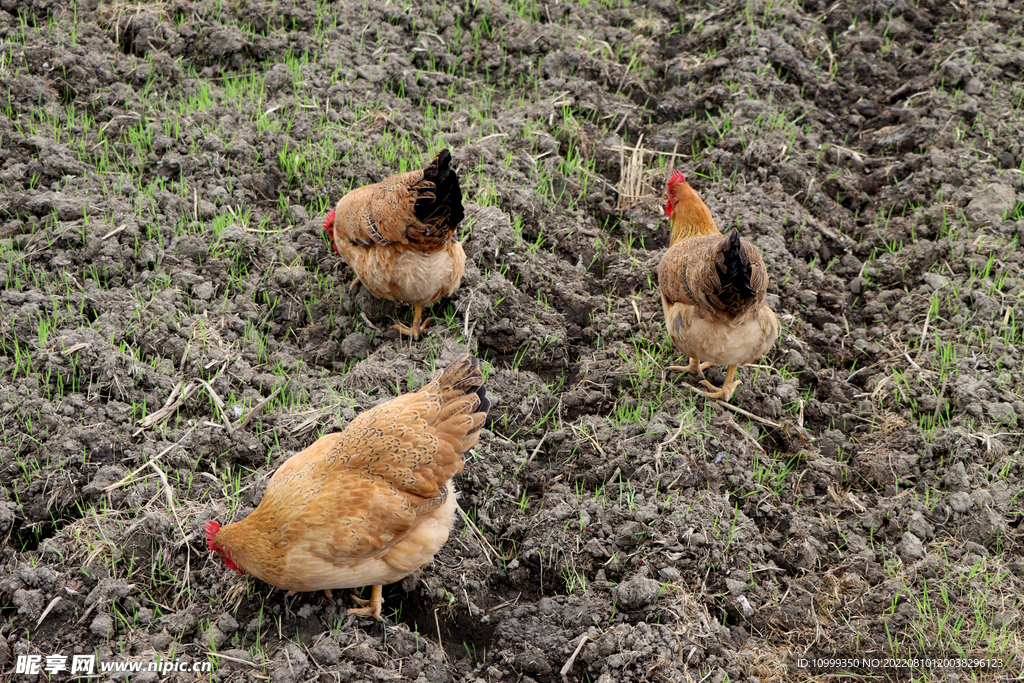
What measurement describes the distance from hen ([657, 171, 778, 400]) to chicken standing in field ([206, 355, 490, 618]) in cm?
152

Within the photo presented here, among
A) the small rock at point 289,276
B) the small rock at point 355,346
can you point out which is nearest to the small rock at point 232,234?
the small rock at point 289,276

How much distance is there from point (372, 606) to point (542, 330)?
220 cm

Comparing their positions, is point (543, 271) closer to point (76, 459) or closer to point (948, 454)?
point (948, 454)

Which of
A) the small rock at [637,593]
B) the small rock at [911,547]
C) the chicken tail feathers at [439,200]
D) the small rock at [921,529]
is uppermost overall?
the chicken tail feathers at [439,200]

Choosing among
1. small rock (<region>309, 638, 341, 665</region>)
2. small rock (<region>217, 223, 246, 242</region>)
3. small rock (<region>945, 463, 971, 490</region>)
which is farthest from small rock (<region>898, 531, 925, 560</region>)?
small rock (<region>217, 223, 246, 242</region>)

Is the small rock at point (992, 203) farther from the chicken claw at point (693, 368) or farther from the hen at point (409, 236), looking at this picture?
the hen at point (409, 236)

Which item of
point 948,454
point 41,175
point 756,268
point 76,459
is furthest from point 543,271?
point 41,175

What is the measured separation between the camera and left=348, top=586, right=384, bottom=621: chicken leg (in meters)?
3.53

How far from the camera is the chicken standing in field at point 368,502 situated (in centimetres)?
Result: 330

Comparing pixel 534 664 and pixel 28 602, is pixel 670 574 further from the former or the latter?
pixel 28 602

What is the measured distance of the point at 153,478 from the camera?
390 cm

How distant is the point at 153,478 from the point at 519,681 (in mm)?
2219

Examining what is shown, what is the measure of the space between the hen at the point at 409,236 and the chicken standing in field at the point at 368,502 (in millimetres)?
1013

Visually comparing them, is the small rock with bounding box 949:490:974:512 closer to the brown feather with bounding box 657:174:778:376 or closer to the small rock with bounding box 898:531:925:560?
the small rock with bounding box 898:531:925:560
